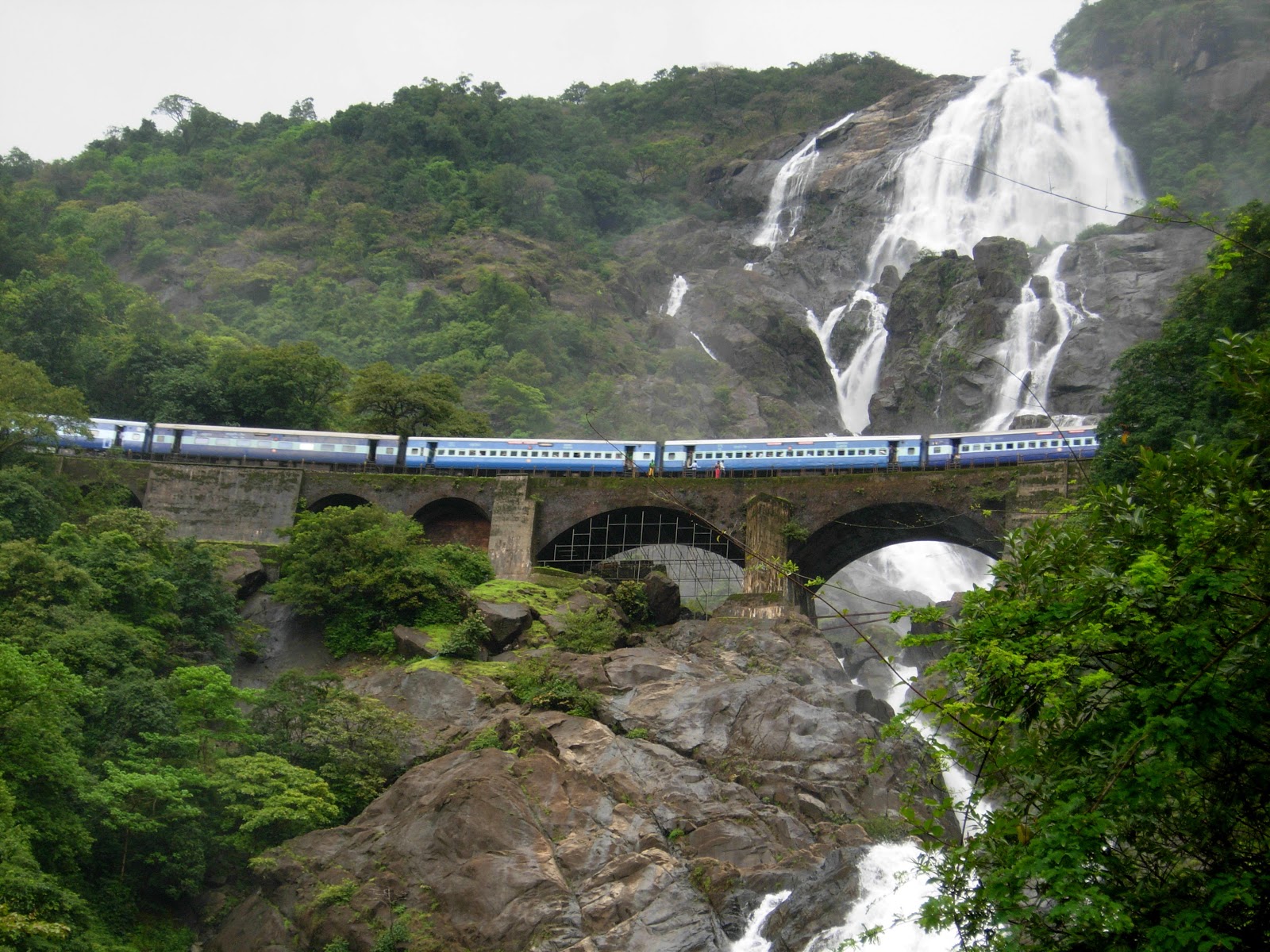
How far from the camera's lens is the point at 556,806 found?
30.3 metres

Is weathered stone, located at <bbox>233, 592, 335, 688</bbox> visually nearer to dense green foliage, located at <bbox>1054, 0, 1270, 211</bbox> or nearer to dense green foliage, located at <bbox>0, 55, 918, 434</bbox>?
dense green foliage, located at <bbox>0, 55, 918, 434</bbox>

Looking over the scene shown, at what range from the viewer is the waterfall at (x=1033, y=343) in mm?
69125

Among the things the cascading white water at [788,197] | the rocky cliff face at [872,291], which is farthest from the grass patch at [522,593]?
the cascading white water at [788,197]

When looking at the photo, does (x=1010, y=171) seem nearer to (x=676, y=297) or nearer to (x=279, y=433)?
(x=676, y=297)

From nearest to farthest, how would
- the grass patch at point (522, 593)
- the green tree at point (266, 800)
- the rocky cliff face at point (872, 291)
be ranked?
the green tree at point (266, 800), the grass patch at point (522, 593), the rocky cliff face at point (872, 291)

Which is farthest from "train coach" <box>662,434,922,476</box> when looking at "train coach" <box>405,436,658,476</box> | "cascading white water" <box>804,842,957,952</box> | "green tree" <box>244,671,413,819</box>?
"cascading white water" <box>804,842,957,952</box>

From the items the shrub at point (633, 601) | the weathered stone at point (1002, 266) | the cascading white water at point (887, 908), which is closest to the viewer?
the cascading white water at point (887, 908)

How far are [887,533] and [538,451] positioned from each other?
1347 cm

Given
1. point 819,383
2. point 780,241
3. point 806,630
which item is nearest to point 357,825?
point 806,630

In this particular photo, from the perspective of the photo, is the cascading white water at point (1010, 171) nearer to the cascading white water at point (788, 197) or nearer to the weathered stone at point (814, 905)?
the cascading white water at point (788, 197)

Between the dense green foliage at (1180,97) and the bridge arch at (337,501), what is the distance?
5823 cm

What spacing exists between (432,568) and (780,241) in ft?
195

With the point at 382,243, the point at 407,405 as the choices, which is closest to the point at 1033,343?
the point at 407,405

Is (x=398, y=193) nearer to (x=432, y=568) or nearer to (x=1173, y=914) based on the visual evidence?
(x=432, y=568)
